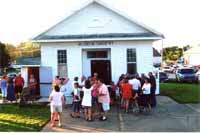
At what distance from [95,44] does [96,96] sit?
8796mm

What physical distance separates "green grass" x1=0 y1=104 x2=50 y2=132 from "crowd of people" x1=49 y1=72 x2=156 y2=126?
0.90 meters

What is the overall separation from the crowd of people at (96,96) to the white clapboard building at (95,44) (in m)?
4.17

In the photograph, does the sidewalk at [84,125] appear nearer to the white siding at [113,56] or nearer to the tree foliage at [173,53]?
the white siding at [113,56]

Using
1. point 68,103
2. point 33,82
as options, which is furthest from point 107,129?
point 33,82

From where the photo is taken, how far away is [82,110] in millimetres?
19844

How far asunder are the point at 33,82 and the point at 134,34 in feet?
21.7

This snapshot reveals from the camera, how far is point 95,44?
85.1ft

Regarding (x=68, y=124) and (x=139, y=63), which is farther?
(x=139, y=63)

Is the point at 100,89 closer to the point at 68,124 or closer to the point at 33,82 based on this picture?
the point at 68,124

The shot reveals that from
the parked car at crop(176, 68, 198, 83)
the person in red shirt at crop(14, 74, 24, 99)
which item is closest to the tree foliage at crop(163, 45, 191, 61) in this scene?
the parked car at crop(176, 68, 198, 83)

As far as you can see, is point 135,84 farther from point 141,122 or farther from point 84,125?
point 84,125

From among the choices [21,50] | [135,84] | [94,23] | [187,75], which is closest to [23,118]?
[135,84]

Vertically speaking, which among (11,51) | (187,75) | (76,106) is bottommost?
(76,106)

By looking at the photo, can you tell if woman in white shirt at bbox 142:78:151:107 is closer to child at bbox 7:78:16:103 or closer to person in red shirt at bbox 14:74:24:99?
child at bbox 7:78:16:103
